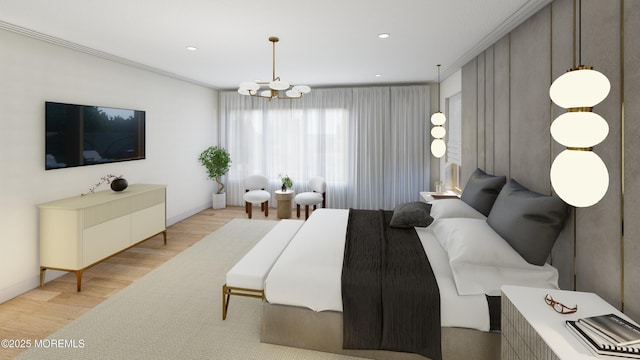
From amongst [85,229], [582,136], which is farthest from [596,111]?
[85,229]

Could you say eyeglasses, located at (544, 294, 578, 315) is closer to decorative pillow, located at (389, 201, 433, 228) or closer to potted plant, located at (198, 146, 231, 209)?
decorative pillow, located at (389, 201, 433, 228)

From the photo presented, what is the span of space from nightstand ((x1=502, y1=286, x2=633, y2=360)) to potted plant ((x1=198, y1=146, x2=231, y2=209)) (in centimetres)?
590

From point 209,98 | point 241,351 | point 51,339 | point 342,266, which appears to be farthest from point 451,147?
point 51,339

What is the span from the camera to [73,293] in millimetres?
3232

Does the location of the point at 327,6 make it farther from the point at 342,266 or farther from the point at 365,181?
the point at 365,181

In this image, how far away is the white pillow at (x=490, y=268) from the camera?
210 cm

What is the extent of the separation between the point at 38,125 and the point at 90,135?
0.61 m

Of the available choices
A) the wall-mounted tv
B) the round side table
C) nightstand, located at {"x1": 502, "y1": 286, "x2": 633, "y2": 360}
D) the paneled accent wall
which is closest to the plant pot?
the round side table

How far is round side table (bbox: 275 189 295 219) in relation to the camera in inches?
242

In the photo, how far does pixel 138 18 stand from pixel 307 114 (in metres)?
4.14

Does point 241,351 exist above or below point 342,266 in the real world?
below

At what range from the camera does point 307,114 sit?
684 cm

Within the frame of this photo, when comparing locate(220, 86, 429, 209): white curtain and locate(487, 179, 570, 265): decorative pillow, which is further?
locate(220, 86, 429, 209): white curtain

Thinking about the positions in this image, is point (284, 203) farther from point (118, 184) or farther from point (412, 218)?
point (412, 218)
